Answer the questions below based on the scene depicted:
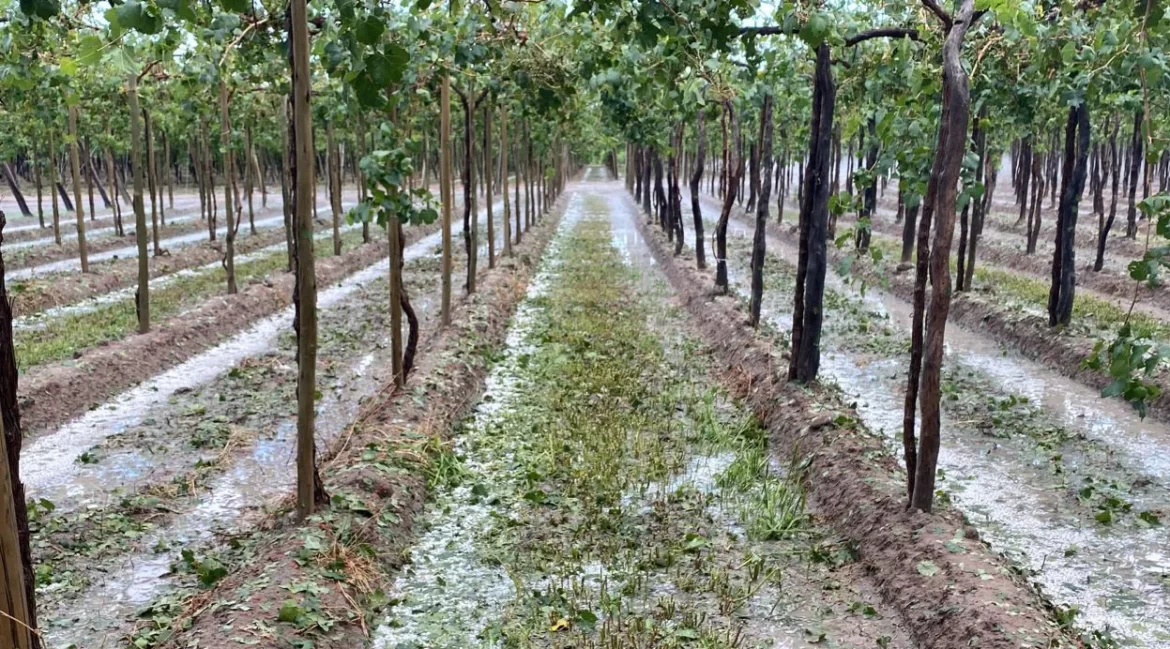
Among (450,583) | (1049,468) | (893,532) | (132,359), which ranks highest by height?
(132,359)

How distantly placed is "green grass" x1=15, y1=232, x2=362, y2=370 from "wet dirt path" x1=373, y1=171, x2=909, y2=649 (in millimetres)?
5763

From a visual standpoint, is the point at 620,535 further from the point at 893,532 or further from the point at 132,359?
the point at 132,359

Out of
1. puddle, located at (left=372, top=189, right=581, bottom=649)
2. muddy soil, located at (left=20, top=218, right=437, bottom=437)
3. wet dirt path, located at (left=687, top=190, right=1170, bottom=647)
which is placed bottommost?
puddle, located at (left=372, top=189, right=581, bottom=649)

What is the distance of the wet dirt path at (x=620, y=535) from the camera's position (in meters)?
6.09

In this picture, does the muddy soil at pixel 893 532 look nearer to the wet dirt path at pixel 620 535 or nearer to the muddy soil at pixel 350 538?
the wet dirt path at pixel 620 535

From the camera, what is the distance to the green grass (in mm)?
12305

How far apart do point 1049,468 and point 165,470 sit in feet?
28.1

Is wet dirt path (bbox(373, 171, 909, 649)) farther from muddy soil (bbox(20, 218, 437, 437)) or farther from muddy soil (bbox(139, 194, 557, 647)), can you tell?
muddy soil (bbox(20, 218, 437, 437))

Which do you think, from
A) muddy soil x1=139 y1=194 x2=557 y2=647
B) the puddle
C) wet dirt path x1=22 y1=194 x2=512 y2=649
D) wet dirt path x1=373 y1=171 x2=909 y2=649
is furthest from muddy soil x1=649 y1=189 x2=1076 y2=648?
wet dirt path x1=22 y1=194 x2=512 y2=649

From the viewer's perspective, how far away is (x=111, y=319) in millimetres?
14727

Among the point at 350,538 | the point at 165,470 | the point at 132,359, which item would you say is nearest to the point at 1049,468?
the point at 350,538

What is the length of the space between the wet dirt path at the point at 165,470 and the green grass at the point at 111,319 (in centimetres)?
136

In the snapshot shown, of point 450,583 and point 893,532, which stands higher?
point 893,532

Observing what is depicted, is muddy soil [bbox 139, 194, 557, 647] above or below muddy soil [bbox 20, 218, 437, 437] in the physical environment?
below
